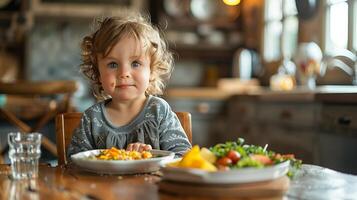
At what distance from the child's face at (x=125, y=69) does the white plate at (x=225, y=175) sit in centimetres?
50

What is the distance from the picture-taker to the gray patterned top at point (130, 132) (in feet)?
4.55

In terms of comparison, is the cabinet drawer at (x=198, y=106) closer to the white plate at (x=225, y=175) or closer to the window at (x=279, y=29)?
the window at (x=279, y=29)

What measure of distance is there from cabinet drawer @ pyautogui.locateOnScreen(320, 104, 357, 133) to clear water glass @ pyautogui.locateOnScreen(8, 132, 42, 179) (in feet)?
6.09

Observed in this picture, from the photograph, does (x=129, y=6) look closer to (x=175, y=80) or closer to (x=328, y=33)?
(x=175, y=80)

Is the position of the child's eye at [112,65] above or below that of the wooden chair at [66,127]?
above

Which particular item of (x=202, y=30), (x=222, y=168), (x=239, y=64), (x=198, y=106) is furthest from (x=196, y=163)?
(x=202, y=30)

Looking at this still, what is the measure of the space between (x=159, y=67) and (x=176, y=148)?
11.6 inches

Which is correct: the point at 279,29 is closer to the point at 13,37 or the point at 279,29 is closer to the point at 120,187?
the point at 13,37

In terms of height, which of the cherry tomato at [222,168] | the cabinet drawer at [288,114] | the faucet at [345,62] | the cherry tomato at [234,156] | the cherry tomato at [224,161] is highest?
the faucet at [345,62]

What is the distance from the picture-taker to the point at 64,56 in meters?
5.27

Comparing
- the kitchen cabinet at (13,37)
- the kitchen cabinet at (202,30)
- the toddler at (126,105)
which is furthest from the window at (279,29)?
the toddler at (126,105)

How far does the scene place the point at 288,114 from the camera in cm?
343

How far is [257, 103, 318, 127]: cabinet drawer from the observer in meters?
3.16

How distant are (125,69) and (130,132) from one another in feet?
0.52
